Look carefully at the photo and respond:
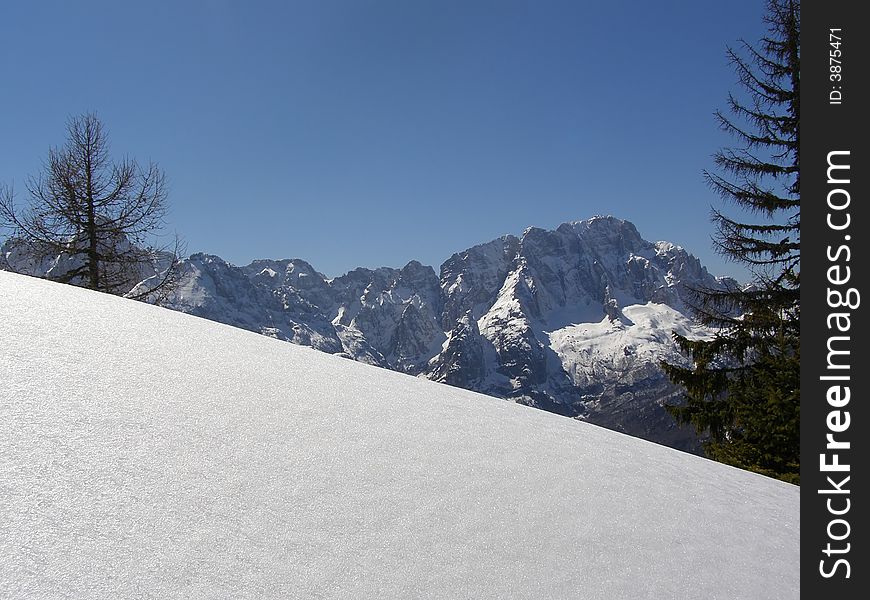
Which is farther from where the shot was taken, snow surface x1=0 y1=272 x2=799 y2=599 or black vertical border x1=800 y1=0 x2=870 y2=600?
black vertical border x1=800 y1=0 x2=870 y2=600

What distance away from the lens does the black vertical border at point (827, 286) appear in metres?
2.54

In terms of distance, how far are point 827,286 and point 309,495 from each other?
3.67 meters

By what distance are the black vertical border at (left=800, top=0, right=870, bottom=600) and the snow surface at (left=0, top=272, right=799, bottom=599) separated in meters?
0.20

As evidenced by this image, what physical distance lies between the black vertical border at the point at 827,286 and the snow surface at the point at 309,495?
20cm

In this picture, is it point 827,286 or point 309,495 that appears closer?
point 309,495

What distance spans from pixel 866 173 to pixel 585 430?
287 centimetres

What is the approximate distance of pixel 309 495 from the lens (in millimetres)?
2107

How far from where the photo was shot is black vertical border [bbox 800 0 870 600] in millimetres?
2537

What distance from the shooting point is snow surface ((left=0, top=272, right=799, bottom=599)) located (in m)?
1.63

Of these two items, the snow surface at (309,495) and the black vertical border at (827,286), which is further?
the black vertical border at (827,286)

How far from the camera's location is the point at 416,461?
260cm

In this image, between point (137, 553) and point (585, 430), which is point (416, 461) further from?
point (585, 430)

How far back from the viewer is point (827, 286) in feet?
11.5

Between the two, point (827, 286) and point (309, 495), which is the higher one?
point (827, 286)
